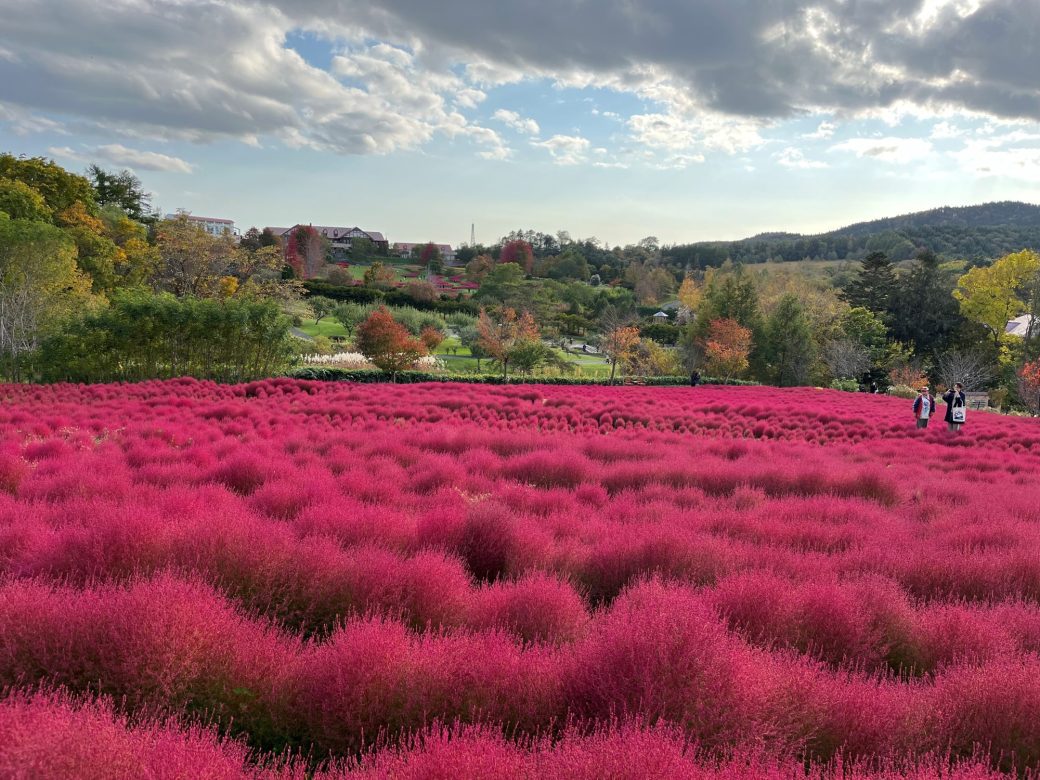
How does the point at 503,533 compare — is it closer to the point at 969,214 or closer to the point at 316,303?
the point at 316,303

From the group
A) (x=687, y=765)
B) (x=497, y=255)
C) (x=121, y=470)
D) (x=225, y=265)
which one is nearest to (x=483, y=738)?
(x=687, y=765)

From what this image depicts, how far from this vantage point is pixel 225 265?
113 feet

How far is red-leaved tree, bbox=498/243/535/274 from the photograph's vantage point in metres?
110

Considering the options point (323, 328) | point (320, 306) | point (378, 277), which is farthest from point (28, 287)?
point (378, 277)

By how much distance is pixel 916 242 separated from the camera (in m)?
136

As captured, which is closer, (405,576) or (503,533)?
(405,576)

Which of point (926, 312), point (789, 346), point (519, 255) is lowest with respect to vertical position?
point (789, 346)

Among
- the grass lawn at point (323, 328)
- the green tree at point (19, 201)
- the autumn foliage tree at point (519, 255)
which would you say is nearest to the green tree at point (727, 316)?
the grass lawn at point (323, 328)

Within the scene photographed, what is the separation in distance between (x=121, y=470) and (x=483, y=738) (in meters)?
5.59

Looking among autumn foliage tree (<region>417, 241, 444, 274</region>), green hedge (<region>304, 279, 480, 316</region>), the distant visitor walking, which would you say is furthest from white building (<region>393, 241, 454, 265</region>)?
the distant visitor walking

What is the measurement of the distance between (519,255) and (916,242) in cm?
9005

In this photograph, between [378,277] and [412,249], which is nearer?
[378,277]

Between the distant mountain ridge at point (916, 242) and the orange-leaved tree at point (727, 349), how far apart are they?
3167 inches

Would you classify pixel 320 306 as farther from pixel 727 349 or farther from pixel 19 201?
pixel 727 349
